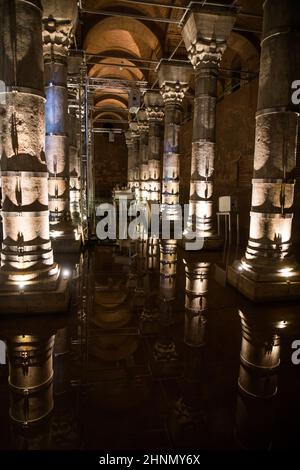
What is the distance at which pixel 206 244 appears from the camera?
801 centimetres

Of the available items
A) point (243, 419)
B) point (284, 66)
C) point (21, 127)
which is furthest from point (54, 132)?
point (243, 419)

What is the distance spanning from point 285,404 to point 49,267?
124 inches

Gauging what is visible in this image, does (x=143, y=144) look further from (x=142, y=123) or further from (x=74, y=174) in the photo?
(x=74, y=174)

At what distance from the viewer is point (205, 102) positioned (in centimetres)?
802

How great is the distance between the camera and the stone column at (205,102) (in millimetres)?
7395

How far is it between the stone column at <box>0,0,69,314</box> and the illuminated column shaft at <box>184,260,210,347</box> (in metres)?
1.61

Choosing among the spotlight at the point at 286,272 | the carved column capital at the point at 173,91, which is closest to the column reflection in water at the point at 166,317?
the spotlight at the point at 286,272

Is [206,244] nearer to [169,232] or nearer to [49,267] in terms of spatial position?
[169,232]

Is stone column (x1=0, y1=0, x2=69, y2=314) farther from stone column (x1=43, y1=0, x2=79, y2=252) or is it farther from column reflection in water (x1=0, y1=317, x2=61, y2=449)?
stone column (x1=43, y1=0, x2=79, y2=252)

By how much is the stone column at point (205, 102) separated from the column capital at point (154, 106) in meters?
6.84

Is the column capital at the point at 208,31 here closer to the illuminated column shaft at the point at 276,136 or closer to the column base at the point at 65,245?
the illuminated column shaft at the point at 276,136

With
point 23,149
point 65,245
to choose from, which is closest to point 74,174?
point 65,245

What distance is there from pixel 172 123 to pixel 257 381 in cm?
1052

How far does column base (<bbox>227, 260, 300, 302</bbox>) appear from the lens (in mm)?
4378
